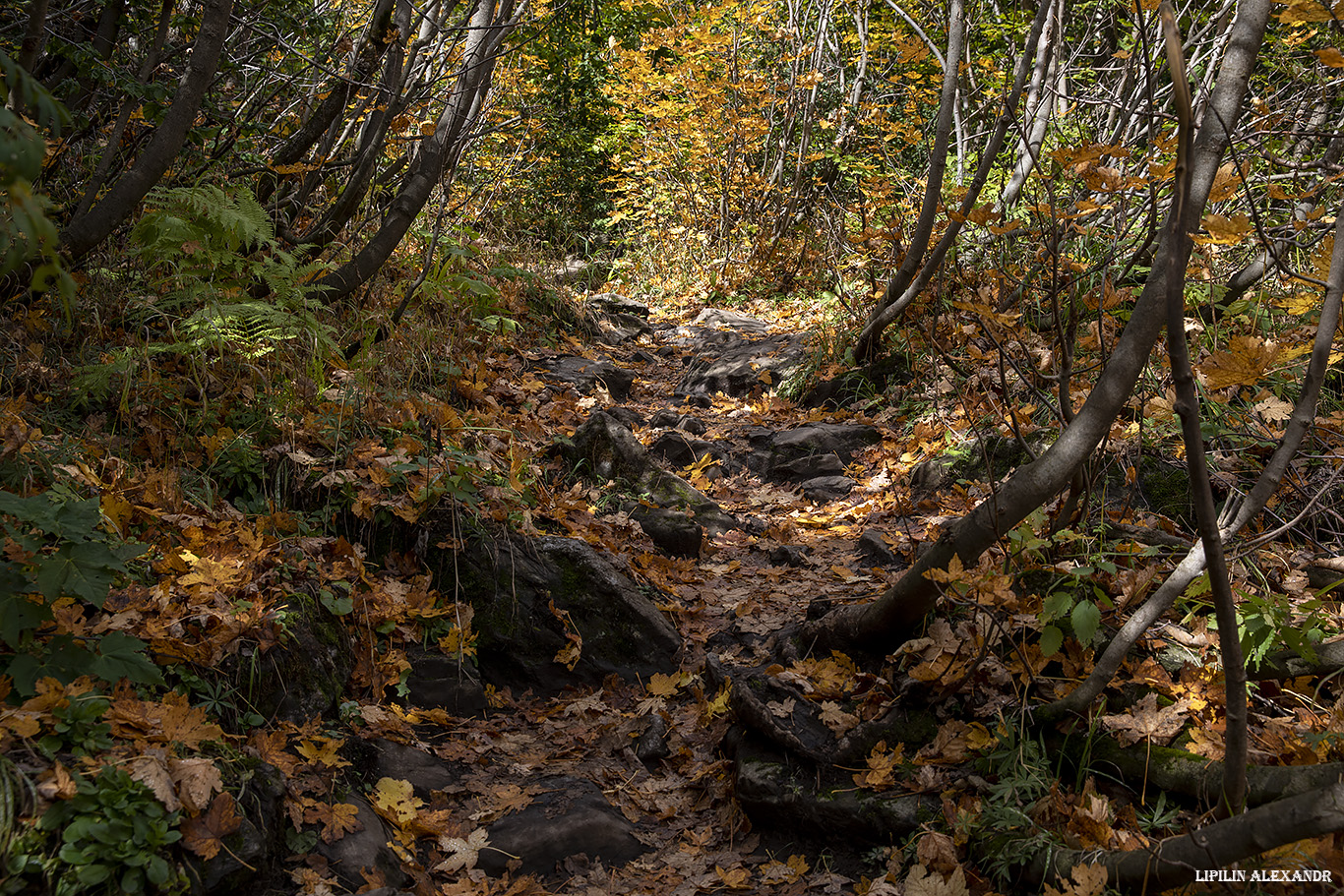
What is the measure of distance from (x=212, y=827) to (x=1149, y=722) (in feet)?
8.99

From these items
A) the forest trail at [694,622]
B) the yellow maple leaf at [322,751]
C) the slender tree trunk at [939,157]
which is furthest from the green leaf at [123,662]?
the slender tree trunk at [939,157]

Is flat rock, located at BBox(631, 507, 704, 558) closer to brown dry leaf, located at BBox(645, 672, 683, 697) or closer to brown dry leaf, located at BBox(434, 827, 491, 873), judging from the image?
brown dry leaf, located at BBox(645, 672, 683, 697)

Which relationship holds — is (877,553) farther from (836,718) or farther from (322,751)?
(322,751)

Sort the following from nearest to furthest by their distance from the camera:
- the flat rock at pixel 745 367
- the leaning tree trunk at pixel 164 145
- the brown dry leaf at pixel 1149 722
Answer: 1. the brown dry leaf at pixel 1149 722
2. the leaning tree trunk at pixel 164 145
3. the flat rock at pixel 745 367

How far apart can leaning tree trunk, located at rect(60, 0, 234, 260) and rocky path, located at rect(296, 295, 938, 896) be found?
231 centimetres

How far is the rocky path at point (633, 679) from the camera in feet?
8.37

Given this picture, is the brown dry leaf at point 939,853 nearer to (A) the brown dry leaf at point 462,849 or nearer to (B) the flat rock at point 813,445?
(A) the brown dry leaf at point 462,849

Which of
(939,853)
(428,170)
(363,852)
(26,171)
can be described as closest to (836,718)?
(939,853)

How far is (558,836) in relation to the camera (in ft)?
8.62

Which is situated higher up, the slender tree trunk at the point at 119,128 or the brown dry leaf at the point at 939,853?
the slender tree trunk at the point at 119,128

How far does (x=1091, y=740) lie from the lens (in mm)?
2502

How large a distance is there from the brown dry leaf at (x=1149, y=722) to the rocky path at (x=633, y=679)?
35.5 inches

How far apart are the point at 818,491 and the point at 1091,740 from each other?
3.26 metres

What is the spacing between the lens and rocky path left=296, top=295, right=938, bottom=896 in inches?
100
